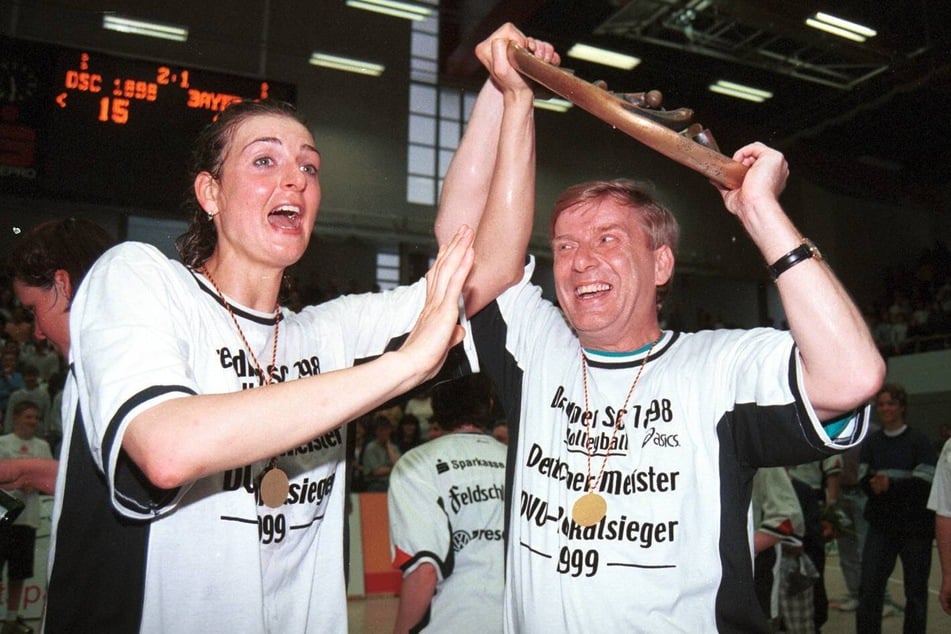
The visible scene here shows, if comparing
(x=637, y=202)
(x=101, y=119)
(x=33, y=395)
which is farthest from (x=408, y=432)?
(x=637, y=202)

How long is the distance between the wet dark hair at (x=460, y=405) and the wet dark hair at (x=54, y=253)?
166 centimetres

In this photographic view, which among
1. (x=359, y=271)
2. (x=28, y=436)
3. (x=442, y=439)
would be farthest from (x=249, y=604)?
(x=359, y=271)

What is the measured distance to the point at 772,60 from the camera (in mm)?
12531

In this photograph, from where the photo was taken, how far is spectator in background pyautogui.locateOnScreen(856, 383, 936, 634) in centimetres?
562

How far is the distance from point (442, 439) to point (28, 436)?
5043 mm

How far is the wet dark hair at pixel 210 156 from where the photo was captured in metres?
1.85

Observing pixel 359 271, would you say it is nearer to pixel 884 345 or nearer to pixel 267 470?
pixel 884 345

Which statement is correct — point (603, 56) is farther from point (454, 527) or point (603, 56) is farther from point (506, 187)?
point (506, 187)

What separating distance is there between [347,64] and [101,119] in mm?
9652

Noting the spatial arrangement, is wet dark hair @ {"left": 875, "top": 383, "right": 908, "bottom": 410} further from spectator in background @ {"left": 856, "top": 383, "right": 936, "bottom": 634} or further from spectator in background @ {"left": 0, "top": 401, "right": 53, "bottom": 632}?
spectator in background @ {"left": 0, "top": 401, "right": 53, "bottom": 632}

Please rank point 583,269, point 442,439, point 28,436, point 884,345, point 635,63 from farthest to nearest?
point 884,345, point 635,63, point 28,436, point 442,439, point 583,269

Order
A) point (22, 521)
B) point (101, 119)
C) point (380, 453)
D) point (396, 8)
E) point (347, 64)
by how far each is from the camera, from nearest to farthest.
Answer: point (101, 119), point (22, 521), point (380, 453), point (396, 8), point (347, 64)

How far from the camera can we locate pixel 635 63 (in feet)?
41.0

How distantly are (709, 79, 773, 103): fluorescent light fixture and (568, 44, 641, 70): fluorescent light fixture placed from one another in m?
1.55
